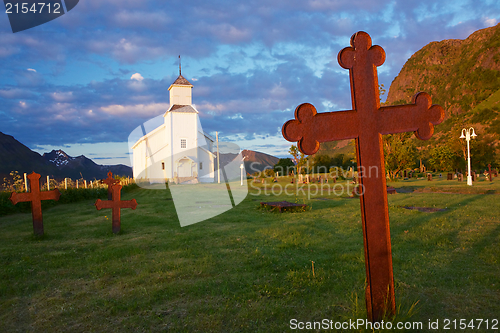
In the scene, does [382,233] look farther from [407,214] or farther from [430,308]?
[407,214]

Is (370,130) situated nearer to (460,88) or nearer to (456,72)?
(460,88)

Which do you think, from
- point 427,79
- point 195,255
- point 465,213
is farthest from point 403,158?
point 427,79

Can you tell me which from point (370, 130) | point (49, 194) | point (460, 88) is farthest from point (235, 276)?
point (460, 88)

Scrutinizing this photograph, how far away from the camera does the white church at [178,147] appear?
3603 cm

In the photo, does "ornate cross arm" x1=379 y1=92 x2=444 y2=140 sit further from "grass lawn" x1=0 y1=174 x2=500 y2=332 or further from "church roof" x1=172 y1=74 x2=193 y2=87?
"church roof" x1=172 y1=74 x2=193 y2=87

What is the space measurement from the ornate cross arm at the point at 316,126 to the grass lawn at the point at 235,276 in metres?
1.71

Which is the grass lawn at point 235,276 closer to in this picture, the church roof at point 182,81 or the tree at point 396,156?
the tree at point 396,156

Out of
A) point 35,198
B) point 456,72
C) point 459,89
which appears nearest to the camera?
point 35,198

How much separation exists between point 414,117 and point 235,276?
325 cm

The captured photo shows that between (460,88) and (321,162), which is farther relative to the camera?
(460,88)

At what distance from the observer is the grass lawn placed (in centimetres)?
326

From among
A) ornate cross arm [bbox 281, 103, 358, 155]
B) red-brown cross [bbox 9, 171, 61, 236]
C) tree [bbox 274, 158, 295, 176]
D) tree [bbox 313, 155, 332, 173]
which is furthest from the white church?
ornate cross arm [bbox 281, 103, 358, 155]

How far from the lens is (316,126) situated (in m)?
2.87

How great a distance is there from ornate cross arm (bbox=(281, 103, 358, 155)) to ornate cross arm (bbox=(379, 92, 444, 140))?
1.07ft
